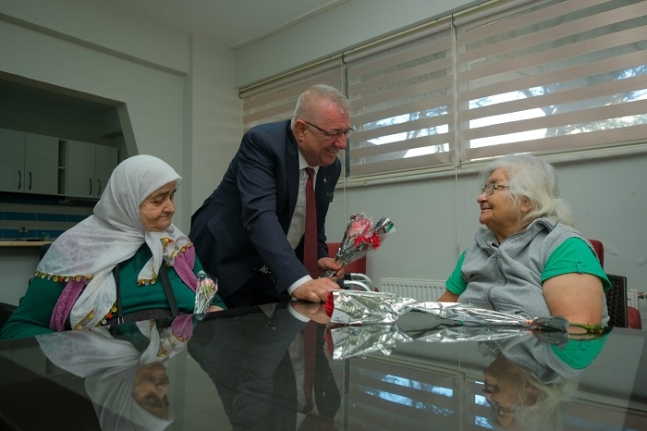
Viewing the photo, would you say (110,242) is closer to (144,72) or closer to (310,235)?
(310,235)

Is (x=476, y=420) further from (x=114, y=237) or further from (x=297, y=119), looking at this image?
(x=297, y=119)

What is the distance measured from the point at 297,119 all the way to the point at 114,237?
2.72ft

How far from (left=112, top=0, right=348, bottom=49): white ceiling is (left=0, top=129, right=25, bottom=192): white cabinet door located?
182cm

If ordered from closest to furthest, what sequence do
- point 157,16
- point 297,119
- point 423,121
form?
point 297,119 → point 423,121 → point 157,16

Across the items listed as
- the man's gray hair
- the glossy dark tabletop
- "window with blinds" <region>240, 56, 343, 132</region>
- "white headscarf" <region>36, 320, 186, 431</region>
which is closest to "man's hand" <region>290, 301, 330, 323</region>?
the glossy dark tabletop

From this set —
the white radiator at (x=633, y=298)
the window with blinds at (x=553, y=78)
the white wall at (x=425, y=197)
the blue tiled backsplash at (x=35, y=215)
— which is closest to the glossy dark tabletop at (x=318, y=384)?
the white radiator at (x=633, y=298)

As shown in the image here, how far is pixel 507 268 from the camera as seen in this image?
1.38 m

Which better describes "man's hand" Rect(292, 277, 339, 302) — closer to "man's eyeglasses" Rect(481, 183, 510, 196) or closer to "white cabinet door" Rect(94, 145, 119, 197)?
"man's eyeglasses" Rect(481, 183, 510, 196)

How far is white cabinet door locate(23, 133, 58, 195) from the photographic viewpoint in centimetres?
474

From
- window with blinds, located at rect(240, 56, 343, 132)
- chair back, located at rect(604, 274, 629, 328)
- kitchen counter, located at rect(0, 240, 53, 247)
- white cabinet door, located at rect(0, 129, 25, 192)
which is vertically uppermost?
window with blinds, located at rect(240, 56, 343, 132)

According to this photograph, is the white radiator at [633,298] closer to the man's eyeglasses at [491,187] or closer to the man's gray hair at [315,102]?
the man's eyeglasses at [491,187]

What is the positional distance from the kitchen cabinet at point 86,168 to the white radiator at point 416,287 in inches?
144

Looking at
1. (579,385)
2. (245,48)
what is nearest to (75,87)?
(245,48)

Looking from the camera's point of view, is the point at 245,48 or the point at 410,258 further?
the point at 245,48
